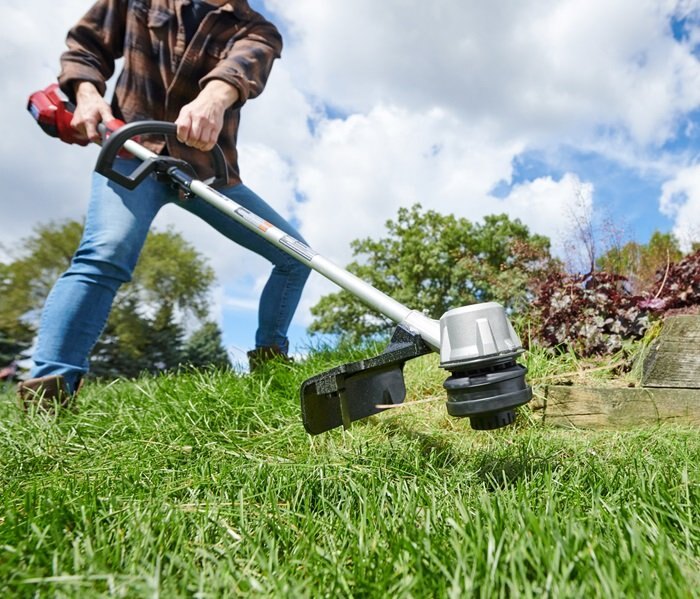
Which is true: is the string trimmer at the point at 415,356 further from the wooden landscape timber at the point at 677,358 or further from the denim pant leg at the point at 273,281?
the wooden landscape timber at the point at 677,358

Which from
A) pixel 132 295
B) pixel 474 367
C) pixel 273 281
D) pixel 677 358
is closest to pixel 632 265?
pixel 677 358

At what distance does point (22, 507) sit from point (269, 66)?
244cm

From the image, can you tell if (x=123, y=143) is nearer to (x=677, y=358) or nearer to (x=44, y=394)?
(x=44, y=394)

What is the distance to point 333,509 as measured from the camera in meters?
1.27

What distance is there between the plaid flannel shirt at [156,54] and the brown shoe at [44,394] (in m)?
1.26

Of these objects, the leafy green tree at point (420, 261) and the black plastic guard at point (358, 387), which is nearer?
the black plastic guard at point (358, 387)

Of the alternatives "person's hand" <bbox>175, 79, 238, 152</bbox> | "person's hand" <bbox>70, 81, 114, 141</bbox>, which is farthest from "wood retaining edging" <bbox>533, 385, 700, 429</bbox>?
"person's hand" <bbox>70, 81, 114, 141</bbox>

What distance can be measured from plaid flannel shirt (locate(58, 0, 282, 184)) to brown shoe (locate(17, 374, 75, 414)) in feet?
4.12

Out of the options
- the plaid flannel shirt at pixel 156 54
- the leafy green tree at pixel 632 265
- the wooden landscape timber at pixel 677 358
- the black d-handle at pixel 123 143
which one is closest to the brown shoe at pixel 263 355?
the plaid flannel shirt at pixel 156 54

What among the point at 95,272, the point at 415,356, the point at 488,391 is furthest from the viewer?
the point at 95,272

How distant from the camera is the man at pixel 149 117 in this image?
232 cm

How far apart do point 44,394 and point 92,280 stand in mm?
531

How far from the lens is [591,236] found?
4.11 meters

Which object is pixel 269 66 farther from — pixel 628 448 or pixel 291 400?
pixel 628 448
